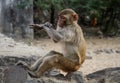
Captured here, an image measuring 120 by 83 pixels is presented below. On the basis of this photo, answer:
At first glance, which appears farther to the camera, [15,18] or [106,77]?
[15,18]

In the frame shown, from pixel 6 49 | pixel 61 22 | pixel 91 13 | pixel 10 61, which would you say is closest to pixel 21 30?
pixel 91 13

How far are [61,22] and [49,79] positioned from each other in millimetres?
909

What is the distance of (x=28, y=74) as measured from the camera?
6.98 m

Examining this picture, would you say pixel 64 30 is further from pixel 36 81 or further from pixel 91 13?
pixel 91 13

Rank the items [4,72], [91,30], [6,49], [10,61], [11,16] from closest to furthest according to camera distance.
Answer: [4,72], [10,61], [6,49], [11,16], [91,30]

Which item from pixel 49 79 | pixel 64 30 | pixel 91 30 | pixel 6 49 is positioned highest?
pixel 64 30

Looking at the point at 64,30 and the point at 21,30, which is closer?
the point at 64,30

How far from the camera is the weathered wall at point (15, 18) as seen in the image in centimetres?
1574

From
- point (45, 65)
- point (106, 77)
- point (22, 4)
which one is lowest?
point (22, 4)

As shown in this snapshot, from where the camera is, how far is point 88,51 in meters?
14.0

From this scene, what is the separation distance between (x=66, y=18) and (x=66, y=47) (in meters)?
0.46

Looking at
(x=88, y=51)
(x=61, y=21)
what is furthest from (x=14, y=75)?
(x=88, y=51)

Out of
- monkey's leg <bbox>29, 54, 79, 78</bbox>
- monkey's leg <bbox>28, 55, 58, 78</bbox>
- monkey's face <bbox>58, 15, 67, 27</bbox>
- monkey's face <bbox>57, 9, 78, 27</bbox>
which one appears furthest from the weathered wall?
monkey's leg <bbox>28, 55, 58, 78</bbox>

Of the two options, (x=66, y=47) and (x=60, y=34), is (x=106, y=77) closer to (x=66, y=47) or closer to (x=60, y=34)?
(x=66, y=47)
